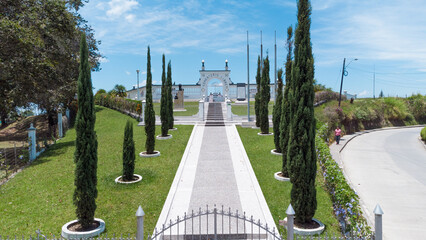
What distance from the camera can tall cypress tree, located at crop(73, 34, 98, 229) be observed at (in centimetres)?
686

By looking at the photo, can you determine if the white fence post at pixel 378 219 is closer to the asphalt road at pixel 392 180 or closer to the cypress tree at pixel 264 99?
the asphalt road at pixel 392 180

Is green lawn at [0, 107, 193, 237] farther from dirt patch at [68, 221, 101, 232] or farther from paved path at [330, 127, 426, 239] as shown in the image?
paved path at [330, 127, 426, 239]

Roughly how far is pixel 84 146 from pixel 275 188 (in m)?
6.31

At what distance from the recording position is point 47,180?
11219 mm

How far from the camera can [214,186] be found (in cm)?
1045

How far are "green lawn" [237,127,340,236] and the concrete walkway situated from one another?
27 centimetres

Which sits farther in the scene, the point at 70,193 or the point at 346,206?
the point at 70,193

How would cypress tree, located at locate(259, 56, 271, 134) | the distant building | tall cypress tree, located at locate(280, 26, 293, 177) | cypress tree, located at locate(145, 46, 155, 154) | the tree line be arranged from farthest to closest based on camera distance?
1. the distant building
2. cypress tree, located at locate(259, 56, 271, 134)
3. cypress tree, located at locate(145, 46, 155, 154)
4. the tree line
5. tall cypress tree, located at locate(280, 26, 293, 177)

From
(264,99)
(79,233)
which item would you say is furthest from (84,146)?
(264,99)

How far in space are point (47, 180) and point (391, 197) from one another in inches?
534

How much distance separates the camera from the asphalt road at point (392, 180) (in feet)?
31.3

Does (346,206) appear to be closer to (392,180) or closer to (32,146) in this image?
(392,180)

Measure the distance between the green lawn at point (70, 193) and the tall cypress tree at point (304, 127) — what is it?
378 centimetres

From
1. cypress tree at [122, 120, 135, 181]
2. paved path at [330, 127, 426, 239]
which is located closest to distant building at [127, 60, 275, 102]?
paved path at [330, 127, 426, 239]
